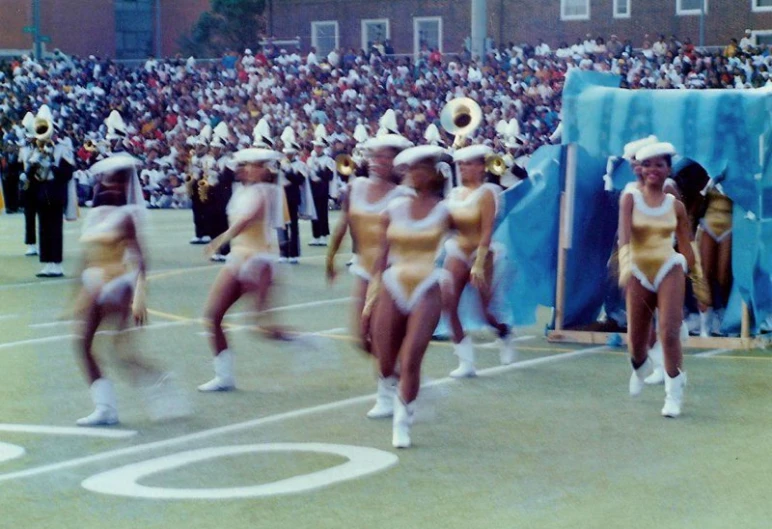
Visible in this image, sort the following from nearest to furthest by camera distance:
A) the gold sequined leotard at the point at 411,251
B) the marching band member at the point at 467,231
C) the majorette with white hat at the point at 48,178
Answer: the gold sequined leotard at the point at 411,251 → the marching band member at the point at 467,231 → the majorette with white hat at the point at 48,178

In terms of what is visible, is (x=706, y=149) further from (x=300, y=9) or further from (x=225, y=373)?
(x=300, y=9)

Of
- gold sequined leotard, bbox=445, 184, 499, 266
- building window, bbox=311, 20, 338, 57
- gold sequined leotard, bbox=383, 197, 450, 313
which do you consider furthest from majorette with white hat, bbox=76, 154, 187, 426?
building window, bbox=311, 20, 338, 57

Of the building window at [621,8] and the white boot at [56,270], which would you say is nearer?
the white boot at [56,270]

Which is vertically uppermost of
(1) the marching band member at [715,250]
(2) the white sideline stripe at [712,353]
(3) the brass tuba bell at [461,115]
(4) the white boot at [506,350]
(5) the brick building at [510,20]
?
(5) the brick building at [510,20]

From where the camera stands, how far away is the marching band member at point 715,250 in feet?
43.3

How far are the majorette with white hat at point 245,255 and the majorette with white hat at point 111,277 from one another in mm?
1130

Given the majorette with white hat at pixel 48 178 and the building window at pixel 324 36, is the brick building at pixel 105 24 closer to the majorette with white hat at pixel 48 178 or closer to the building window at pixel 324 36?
the building window at pixel 324 36

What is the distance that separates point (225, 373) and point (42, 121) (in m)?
10.7

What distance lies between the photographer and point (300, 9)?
5869 cm

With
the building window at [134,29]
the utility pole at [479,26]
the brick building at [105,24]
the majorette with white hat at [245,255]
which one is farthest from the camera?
the building window at [134,29]

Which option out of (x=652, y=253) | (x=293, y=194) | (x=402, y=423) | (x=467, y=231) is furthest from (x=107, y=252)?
(x=293, y=194)

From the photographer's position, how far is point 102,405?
9.36m

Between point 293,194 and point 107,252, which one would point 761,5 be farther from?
point 107,252

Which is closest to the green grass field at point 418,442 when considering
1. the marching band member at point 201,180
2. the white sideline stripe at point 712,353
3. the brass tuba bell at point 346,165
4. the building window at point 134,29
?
the white sideline stripe at point 712,353
